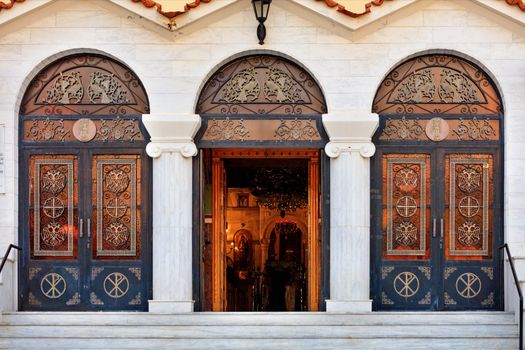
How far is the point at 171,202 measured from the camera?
51.0 feet

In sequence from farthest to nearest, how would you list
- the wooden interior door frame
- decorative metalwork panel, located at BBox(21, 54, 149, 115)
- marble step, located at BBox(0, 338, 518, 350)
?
the wooden interior door frame < decorative metalwork panel, located at BBox(21, 54, 149, 115) < marble step, located at BBox(0, 338, 518, 350)

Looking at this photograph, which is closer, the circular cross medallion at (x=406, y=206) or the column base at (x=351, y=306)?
the column base at (x=351, y=306)

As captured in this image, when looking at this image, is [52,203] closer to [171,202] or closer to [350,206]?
[171,202]

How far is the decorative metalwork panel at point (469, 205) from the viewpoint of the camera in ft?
51.6

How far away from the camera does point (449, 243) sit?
1573 cm

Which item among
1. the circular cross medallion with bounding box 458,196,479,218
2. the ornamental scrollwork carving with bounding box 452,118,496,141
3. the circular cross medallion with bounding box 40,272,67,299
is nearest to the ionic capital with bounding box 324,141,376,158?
the ornamental scrollwork carving with bounding box 452,118,496,141

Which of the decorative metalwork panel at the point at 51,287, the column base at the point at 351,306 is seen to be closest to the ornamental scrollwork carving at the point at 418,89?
the column base at the point at 351,306

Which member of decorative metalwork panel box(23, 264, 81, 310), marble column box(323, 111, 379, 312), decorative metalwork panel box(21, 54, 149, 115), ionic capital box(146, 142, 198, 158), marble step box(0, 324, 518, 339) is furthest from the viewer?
decorative metalwork panel box(21, 54, 149, 115)

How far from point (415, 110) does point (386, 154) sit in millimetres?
718

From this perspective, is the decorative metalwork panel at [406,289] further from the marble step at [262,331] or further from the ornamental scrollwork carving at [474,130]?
the ornamental scrollwork carving at [474,130]

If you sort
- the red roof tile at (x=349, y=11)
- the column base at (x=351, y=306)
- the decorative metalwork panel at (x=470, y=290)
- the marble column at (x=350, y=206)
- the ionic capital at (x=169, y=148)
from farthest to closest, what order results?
the decorative metalwork panel at (x=470, y=290) < the ionic capital at (x=169, y=148) < the marble column at (x=350, y=206) < the column base at (x=351, y=306) < the red roof tile at (x=349, y=11)

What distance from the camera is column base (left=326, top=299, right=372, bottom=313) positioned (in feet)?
50.3

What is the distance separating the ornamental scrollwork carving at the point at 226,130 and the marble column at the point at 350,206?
1170 mm

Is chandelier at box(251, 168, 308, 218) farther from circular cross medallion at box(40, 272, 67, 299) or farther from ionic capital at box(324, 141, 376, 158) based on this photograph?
circular cross medallion at box(40, 272, 67, 299)
